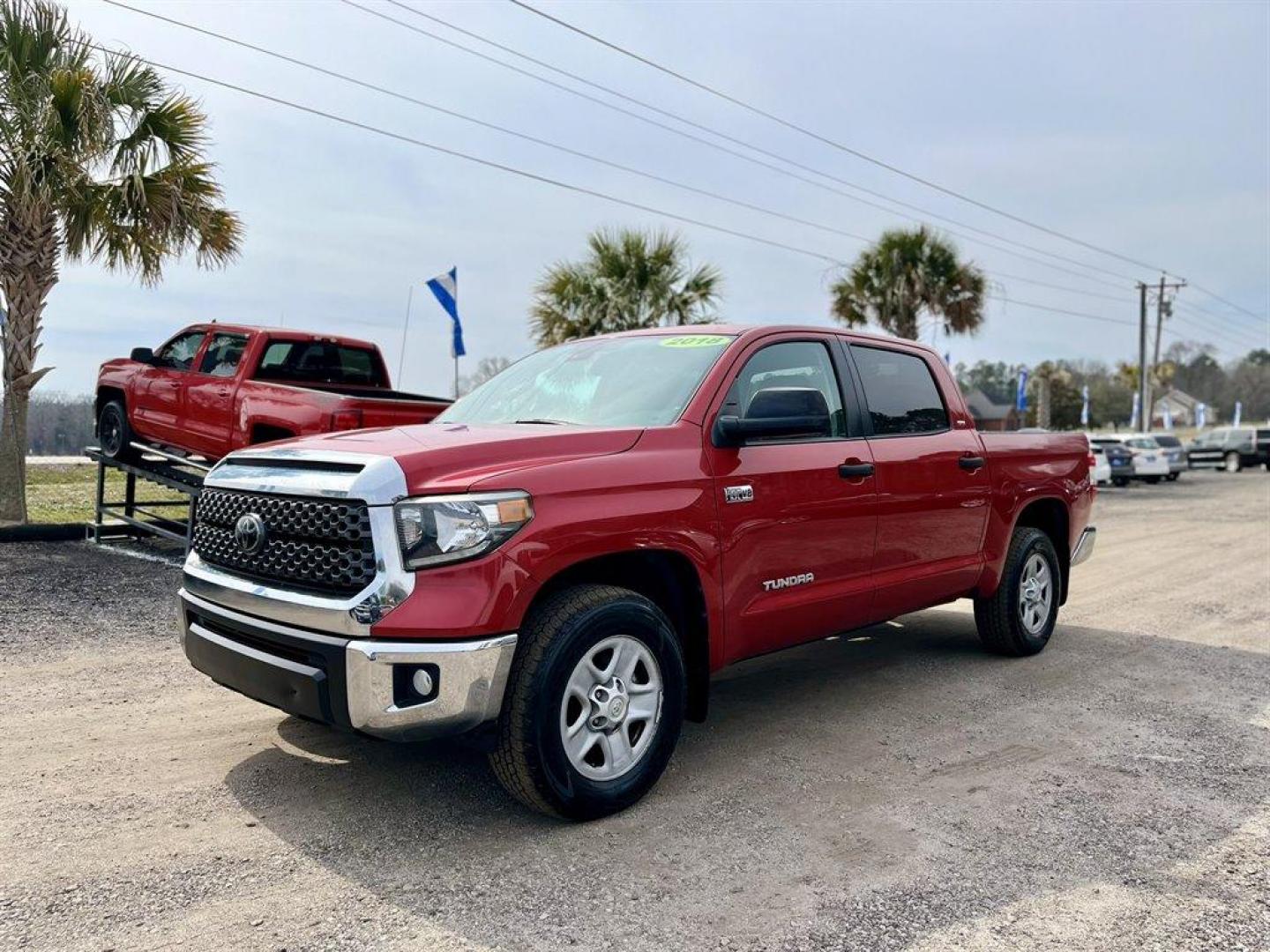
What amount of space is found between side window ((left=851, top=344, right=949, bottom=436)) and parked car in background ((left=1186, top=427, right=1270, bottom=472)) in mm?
39884

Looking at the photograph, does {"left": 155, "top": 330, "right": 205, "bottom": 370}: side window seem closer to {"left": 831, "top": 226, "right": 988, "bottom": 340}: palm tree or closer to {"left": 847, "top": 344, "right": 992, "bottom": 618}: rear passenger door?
{"left": 847, "top": 344, "right": 992, "bottom": 618}: rear passenger door

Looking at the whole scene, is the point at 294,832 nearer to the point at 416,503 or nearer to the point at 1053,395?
the point at 416,503

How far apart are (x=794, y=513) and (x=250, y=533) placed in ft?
7.49

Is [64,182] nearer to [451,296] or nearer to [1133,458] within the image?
[451,296]

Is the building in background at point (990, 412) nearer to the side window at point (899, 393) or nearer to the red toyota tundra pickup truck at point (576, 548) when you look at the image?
the side window at point (899, 393)

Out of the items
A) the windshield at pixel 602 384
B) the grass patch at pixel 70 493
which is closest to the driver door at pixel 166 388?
the grass patch at pixel 70 493

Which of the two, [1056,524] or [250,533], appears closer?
[250,533]

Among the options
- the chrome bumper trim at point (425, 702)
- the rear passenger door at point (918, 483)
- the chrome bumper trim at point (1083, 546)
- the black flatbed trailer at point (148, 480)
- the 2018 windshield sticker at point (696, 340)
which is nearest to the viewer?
the chrome bumper trim at point (425, 702)

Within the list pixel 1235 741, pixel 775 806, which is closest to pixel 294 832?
pixel 775 806

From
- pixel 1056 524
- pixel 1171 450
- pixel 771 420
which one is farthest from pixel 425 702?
pixel 1171 450

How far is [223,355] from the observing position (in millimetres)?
9797

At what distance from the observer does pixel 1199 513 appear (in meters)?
18.6

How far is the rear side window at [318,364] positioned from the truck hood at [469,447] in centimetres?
599

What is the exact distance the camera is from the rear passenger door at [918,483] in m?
5.03
